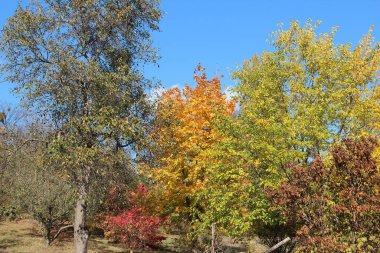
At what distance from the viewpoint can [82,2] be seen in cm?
1520

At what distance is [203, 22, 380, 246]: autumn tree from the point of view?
16.7 metres

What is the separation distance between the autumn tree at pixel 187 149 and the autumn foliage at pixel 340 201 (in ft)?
26.4

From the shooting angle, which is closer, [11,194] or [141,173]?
[141,173]

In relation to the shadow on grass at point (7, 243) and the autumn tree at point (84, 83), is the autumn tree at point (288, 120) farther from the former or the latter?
the shadow on grass at point (7, 243)

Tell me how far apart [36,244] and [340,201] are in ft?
70.5

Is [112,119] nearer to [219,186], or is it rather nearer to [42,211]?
[219,186]

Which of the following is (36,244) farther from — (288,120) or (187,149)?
(288,120)

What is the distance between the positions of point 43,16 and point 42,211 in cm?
1473

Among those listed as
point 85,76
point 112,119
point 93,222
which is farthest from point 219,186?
point 93,222

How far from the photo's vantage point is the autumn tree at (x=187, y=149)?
2014 cm

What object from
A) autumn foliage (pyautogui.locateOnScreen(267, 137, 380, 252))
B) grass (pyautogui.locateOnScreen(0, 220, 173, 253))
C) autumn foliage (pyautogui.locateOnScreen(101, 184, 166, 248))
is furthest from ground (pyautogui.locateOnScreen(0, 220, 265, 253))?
autumn foliage (pyautogui.locateOnScreen(267, 137, 380, 252))

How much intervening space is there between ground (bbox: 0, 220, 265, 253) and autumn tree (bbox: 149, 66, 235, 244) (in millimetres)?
5845

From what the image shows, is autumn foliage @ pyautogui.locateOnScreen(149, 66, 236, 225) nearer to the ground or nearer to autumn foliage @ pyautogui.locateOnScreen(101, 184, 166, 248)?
autumn foliage @ pyautogui.locateOnScreen(101, 184, 166, 248)

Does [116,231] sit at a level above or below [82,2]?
below
